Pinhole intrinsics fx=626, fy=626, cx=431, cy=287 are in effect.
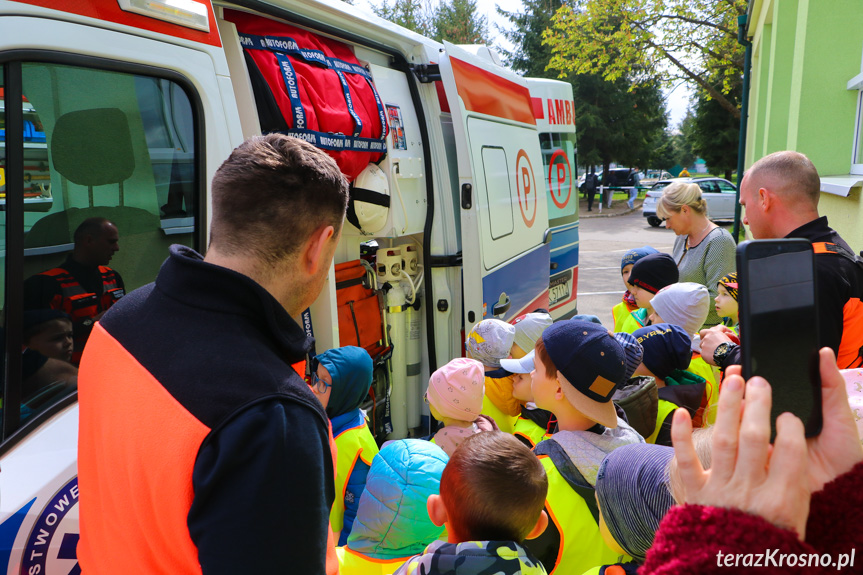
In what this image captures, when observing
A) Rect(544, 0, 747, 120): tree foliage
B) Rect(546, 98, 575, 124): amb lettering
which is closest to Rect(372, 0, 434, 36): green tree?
Rect(544, 0, 747, 120): tree foliage

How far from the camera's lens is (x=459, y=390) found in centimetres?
243

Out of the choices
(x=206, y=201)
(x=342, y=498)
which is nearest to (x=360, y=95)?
(x=206, y=201)

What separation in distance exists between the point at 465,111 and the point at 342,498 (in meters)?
2.20

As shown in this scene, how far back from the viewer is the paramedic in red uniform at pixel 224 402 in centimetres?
94

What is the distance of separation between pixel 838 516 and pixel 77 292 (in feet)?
5.58

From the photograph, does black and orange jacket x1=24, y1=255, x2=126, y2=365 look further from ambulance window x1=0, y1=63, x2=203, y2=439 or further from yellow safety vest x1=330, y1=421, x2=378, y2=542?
yellow safety vest x1=330, y1=421, x2=378, y2=542

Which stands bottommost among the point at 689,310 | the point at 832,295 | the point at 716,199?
the point at 689,310

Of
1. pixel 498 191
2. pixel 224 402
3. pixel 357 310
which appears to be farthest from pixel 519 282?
pixel 224 402

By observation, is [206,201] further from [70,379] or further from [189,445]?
[189,445]

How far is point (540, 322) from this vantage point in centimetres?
328

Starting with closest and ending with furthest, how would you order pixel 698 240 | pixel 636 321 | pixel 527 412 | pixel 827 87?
1. pixel 527 412
2. pixel 636 321
3. pixel 698 240
4. pixel 827 87

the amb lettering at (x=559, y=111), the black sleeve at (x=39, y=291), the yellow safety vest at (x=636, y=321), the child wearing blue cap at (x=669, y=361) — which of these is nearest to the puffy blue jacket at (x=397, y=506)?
the black sleeve at (x=39, y=291)

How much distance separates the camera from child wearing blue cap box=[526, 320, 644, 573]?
1826 mm

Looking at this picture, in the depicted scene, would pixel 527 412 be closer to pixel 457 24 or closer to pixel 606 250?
pixel 606 250
